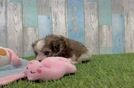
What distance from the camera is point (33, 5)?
3369 mm

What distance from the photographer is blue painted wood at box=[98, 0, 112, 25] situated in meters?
3.56

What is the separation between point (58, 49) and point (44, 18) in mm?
995

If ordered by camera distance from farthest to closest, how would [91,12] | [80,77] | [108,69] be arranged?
[91,12] → [108,69] → [80,77]

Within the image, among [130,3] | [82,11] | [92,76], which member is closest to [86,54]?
[92,76]

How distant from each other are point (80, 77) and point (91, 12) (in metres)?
1.75

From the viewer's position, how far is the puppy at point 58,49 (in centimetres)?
245

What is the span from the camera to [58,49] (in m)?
2.46

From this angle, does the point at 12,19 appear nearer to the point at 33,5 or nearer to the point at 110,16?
the point at 33,5

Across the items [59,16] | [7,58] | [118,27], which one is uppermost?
[59,16]

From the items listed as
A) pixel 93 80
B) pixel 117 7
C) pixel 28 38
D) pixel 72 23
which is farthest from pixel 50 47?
pixel 117 7

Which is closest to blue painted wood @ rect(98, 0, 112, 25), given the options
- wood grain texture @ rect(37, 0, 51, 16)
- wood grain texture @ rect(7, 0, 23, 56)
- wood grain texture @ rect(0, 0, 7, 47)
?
wood grain texture @ rect(37, 0, 51, 16)

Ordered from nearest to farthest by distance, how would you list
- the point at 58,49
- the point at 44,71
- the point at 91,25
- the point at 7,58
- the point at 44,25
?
the point at 44,71 < the point at 7,58 < the point at 58,49 < the point at 44,25 < the point at 91,25

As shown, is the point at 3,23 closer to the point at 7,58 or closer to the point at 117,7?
the point at 117,7

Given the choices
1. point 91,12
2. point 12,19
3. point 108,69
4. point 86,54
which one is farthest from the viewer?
point 91,12
